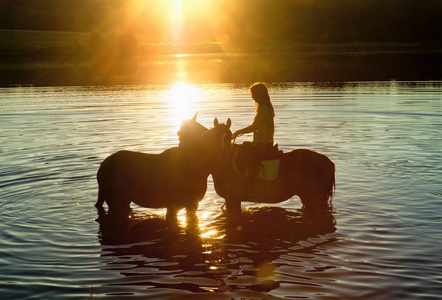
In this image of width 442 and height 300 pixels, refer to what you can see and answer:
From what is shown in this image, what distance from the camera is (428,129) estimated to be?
71.3ft

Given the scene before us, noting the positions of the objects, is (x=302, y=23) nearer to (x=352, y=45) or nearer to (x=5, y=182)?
(x=352, y=45)

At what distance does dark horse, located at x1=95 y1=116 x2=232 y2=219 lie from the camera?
1012 cm

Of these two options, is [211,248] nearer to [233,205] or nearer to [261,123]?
[233,205]

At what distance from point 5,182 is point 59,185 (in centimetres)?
161

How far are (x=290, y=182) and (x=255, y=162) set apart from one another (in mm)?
895

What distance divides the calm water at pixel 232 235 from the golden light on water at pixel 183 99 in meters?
6.14

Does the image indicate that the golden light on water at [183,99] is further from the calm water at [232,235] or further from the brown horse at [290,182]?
the brown horse at [290,182]

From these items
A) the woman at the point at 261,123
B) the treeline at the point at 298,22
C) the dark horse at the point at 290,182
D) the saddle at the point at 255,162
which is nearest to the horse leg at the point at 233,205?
the dark horse at the point at 290,182

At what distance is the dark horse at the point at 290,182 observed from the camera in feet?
35.2

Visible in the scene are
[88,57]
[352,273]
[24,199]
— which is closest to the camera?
[352,273]

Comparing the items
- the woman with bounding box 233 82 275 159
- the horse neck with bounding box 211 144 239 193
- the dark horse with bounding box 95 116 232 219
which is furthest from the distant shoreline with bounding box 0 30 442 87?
the dark horse with bounding box 95 116 232 219

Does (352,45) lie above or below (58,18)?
below

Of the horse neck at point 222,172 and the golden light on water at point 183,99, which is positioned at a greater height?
the golden light on water at point 183,99

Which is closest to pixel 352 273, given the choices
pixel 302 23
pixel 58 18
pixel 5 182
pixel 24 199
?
pixel 24 199
